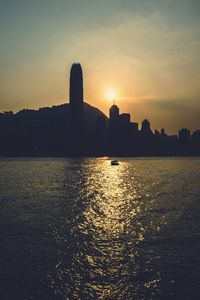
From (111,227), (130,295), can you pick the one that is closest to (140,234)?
(111,227)

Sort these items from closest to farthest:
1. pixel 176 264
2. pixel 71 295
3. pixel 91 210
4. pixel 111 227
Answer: pixel 71 295
pixel 176 264
pixel 111 227
pixel 91 210

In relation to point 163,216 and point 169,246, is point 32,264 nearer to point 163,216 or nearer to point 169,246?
point 169,246

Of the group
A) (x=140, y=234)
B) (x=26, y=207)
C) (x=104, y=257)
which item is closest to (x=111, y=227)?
(x=140, y=234)

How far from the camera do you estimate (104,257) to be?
3234 cm

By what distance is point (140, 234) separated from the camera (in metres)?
42.2

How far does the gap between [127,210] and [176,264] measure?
33277 mm

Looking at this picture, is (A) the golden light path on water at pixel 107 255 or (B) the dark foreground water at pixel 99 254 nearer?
(B) the dark foreground water at pixel 99 254

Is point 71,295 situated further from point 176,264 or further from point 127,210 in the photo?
point 127,210

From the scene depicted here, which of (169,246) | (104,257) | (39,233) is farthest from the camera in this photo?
(39,233)

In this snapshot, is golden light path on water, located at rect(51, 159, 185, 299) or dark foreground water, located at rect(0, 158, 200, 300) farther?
golden light path on water, located at rect(51, 159, 185, 299)

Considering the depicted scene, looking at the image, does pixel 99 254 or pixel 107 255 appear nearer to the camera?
pixel 107 255

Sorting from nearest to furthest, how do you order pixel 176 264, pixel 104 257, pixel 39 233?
pixel 176 264 < pixel 104 257 < pixel 39 233

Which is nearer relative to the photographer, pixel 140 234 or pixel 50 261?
pixel 50 261

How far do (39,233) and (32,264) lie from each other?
12.0 m
